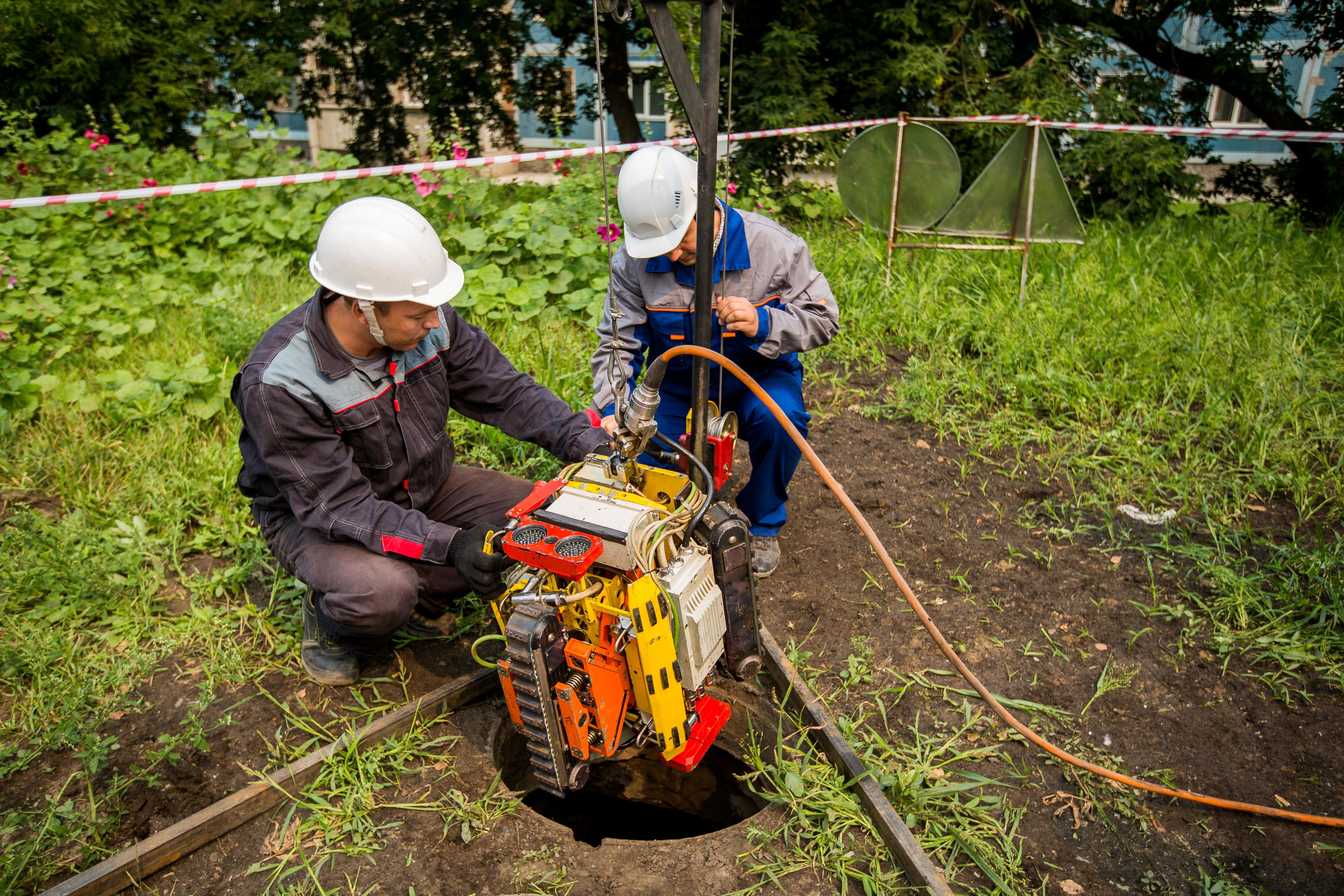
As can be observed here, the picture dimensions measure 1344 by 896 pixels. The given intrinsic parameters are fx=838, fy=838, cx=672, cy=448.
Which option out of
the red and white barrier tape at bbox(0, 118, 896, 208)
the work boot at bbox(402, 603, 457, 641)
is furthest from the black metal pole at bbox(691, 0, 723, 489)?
the red and white barrier tape at bbox(0, 118, 896, 208)

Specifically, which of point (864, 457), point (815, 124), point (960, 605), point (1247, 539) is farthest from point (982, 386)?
point (815, 124)

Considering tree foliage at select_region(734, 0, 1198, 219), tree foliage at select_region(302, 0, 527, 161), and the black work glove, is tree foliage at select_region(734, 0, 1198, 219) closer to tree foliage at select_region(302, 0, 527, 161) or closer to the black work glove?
tree foliage at select_region(302, 0, 527, 161)

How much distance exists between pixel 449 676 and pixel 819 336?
177 cm

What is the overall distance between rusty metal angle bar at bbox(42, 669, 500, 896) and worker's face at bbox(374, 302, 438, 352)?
111 centimetres

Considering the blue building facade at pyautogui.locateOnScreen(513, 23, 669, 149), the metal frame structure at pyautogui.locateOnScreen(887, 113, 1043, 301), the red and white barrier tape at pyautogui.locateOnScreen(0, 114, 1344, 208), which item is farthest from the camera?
the blue building facade at pyautogui.locateOnScreen(513, 23, 669, 149)

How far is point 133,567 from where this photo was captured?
324cm

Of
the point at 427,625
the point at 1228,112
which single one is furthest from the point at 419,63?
the point at 1228,112

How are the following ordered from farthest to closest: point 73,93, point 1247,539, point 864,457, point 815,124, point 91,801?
point 815,124 → point 73,93 → point 864,457 → point 1247,539 → point 91,801

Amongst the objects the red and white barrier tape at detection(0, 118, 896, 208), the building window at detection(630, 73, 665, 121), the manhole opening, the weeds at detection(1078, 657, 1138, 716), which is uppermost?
the building window at detection(630, 73, 665, 121)

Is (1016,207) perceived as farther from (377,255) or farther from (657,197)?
(377,255)

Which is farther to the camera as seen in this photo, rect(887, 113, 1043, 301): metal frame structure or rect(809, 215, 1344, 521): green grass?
rect(887, 113, 1043, 301): metal frame structure

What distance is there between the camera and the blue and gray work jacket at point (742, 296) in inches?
117

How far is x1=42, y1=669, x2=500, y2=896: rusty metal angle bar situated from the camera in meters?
2.11

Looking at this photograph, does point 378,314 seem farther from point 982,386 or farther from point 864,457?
point 982,386
